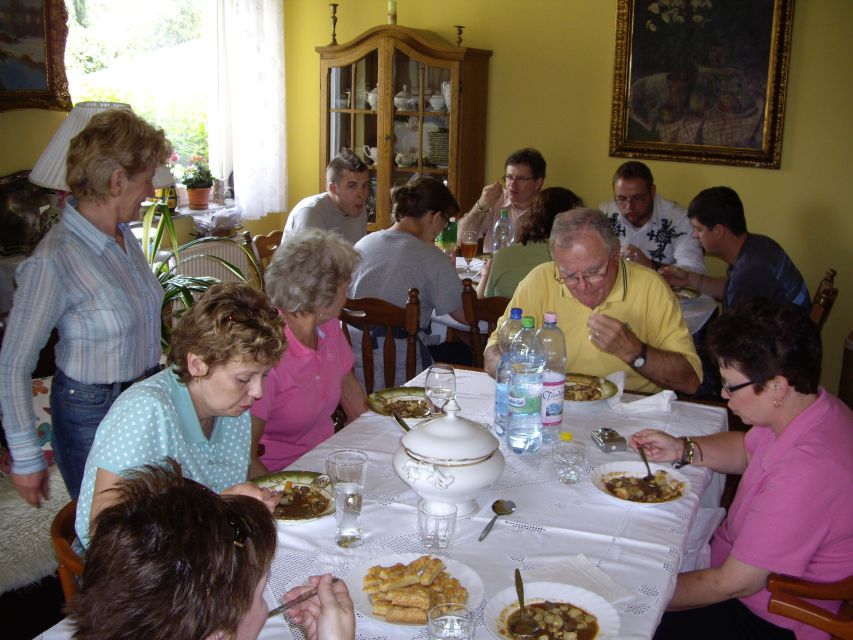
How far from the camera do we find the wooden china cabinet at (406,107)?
5.32 metres

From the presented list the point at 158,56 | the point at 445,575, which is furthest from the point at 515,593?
the point at 158,56

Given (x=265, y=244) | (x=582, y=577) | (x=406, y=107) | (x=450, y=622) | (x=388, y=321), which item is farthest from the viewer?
(x=406, y=107)

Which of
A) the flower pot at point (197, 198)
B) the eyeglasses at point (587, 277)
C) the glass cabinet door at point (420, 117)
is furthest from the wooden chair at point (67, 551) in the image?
the flower pot at point (197, 198)

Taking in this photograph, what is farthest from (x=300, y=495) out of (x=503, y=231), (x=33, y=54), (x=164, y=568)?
(x=33, y=54)

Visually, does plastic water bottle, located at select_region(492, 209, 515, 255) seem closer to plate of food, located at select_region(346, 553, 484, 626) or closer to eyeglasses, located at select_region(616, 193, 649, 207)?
eyeglasses, located at select_region(616, 193, 649, 207)

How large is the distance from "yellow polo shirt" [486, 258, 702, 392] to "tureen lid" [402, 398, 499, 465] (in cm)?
103

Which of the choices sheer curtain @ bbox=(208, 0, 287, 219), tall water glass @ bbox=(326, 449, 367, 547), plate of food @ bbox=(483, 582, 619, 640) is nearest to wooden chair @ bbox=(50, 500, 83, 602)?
tall water glass @ bbox=(326, 449, 367, 547)

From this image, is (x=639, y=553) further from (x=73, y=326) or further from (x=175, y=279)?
(x=175, y=279)

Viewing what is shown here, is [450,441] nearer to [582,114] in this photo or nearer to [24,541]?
[24,541]

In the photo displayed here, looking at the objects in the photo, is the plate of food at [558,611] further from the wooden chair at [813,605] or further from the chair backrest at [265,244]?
the chair backrest at [265,244]

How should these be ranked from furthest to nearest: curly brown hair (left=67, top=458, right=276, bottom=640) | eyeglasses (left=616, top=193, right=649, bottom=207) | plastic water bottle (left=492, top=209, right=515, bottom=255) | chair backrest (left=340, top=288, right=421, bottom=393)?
plastic water bottle (left=492, top=209, right=515, bottom=255) → eyeglasses (left=616, top=193, right=649, bottom=207) → chair backrest (left=340, top=288, right=421, bottom=393) → curly brown hair (left=67, top=458, right=276, bottom=640)

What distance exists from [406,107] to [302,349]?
3.49 meters

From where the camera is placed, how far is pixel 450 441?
5.49 ft

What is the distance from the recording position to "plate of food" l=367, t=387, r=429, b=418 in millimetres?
2283
